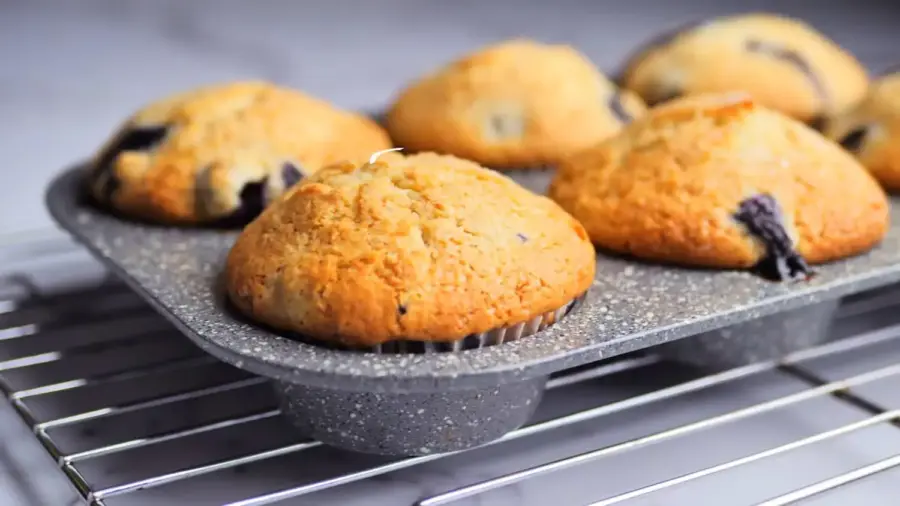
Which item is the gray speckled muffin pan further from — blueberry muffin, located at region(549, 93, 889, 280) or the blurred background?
the blurred background

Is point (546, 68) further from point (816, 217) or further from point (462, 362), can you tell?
point (462, 362)

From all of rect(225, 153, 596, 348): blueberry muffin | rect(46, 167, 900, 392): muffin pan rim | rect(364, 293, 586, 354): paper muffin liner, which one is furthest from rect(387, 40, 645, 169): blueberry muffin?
rect(364, 293, 586, 354): paper muffin liner

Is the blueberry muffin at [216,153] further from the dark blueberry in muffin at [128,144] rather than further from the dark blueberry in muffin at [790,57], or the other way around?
the dark blueberry in muffin at [790,57]

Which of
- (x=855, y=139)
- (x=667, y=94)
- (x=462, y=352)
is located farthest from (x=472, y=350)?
(x=667, y=94)

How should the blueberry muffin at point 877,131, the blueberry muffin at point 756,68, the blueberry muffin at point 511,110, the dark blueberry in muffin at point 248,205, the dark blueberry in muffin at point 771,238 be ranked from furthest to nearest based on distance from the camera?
the blueberry muffin at point 756,68
the blueberry muffin at point 511,110
the blueberry muffin at point 877,131
the dark blueberry in muffin at point 248,205
the dark blueberry in muffin at point 771,238

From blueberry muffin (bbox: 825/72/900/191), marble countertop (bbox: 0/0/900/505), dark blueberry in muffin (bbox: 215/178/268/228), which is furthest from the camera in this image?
marble countertop (bbox: 0/0/900/505)

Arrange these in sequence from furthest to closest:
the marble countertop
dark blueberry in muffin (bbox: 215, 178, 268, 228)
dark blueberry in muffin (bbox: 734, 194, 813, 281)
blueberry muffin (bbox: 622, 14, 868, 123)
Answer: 1. the marble countertop
2. blueberry muffin (bbox: 622, 14, 868, 123)
3. dark blueberry in muffin (bbox: 215, 178, 268, 228)
4. dark blueberry in muffin (bbox: 734, 194, 813, 281)

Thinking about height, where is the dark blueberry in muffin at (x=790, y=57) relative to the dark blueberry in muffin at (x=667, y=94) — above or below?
above

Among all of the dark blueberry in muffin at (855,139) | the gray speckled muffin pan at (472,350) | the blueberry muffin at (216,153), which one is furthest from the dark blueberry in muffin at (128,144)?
the dark blueberry in muffin at (855,139)
